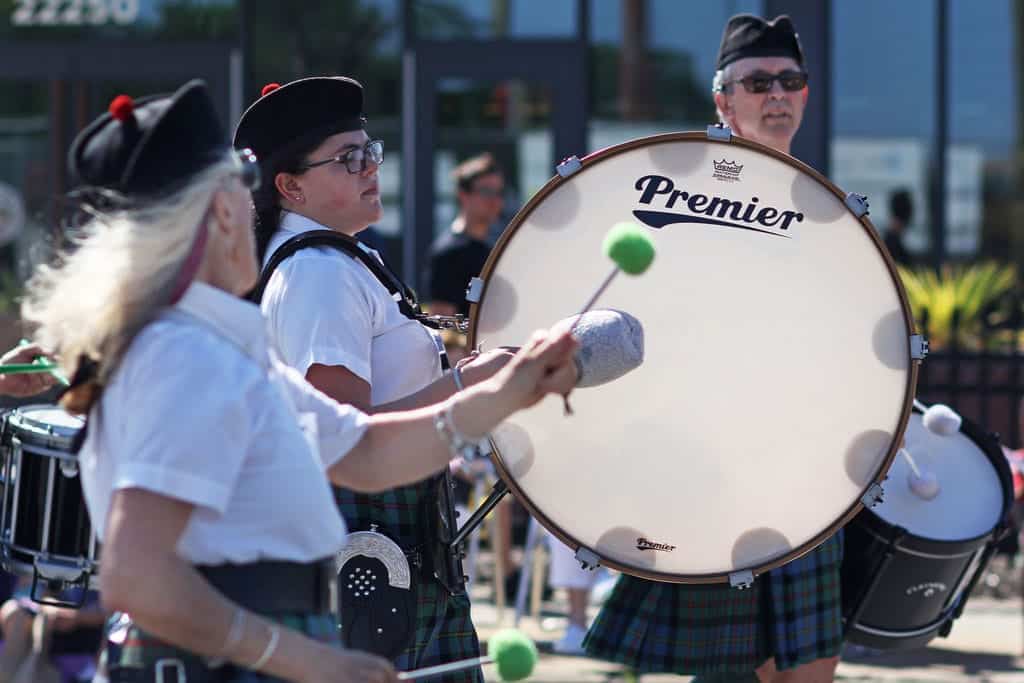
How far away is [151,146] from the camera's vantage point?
7.19 ft

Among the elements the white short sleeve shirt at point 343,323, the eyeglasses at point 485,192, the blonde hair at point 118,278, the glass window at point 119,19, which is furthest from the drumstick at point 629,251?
the glass window at point 119,19

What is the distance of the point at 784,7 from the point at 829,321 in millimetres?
5868

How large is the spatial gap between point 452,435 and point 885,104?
24.3 ft

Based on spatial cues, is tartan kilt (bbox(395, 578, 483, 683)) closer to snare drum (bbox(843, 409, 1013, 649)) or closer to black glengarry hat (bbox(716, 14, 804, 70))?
snare drum (bbox(843, 409, 1013, 649))

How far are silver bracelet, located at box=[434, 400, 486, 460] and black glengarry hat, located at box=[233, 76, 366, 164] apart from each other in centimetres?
102

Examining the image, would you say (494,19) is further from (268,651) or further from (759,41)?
(268,651)

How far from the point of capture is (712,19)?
9109 mm

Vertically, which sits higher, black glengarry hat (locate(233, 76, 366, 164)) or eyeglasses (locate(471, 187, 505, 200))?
black glengarry hat (locate(233, 76, 366, 164))

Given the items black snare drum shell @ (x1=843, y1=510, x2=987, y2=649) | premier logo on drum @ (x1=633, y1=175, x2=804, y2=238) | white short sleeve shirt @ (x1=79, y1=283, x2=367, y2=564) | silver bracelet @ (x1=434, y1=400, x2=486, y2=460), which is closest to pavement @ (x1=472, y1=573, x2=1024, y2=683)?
black snare drum shell @ (x1=843, y1=510, x2=987, y2=649)

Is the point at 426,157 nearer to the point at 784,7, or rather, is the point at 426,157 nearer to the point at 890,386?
the point at 784,7

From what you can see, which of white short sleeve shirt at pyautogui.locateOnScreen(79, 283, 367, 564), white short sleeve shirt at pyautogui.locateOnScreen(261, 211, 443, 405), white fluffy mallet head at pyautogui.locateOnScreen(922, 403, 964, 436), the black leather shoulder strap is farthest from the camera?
white fluffy mallet head at pyautogui.locateOnScreen(922, 403, 964, 436)

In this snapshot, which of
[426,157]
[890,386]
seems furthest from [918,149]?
[890,386]

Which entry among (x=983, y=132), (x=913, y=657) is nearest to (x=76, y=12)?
(x=983, y=132)

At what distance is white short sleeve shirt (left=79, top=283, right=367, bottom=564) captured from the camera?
2.07 metres
